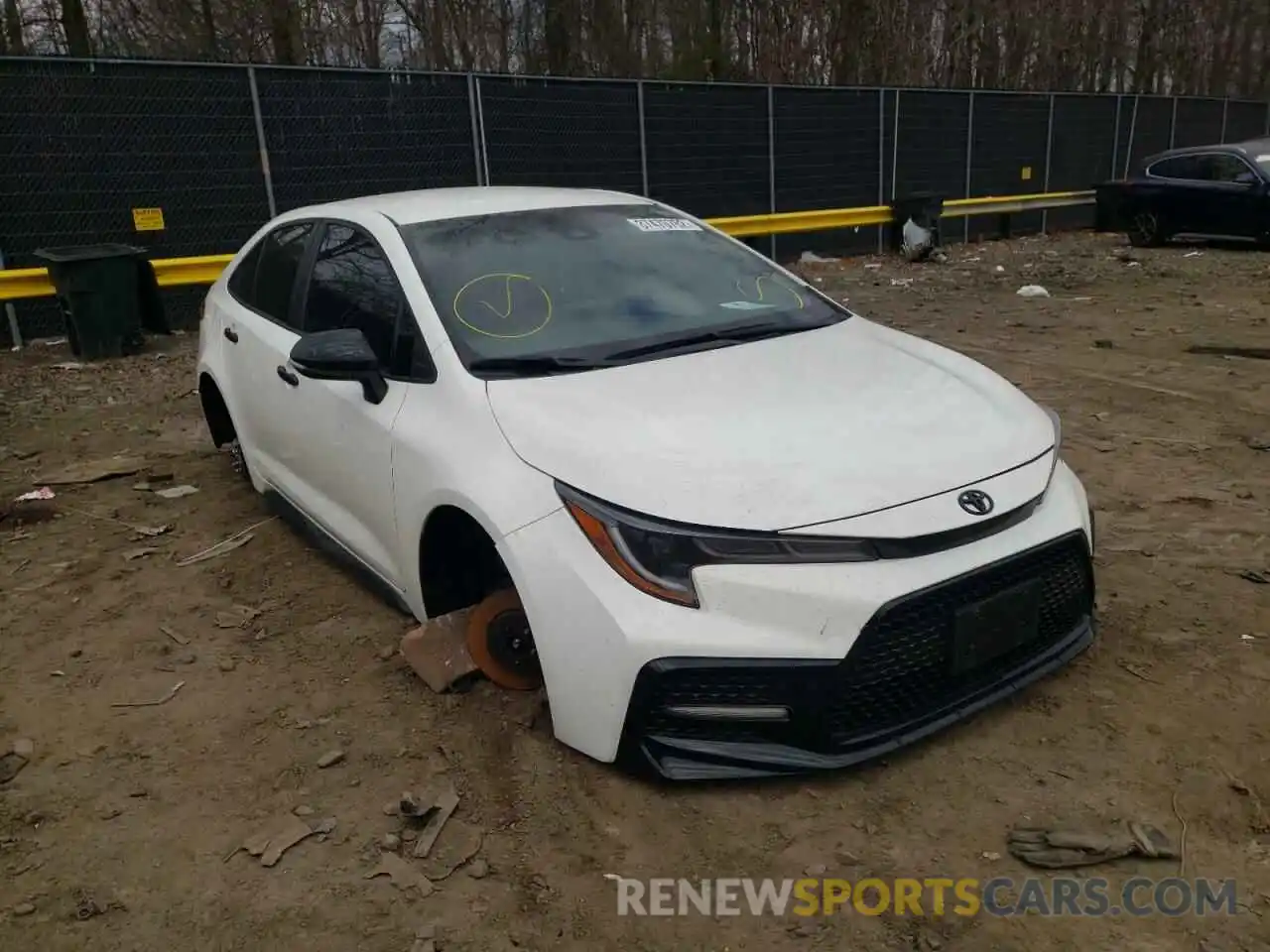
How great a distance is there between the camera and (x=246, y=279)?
484cm

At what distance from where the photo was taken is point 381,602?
3.94 m

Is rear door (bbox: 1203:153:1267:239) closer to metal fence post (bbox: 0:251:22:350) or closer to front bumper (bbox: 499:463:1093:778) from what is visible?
front bumper (bbox: 499:463:1093:778)

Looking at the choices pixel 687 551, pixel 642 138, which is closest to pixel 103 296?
pixel 642 138

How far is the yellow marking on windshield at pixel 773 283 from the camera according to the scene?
389 cm

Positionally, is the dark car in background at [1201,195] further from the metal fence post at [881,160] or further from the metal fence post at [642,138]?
the metal fence post at [642,138]

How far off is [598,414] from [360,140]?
9.14 m

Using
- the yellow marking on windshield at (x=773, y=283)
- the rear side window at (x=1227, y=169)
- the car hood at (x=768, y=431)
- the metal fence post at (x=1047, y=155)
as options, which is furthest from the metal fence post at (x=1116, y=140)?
the car hood at (x=768, y=431)

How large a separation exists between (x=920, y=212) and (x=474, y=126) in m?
6.44

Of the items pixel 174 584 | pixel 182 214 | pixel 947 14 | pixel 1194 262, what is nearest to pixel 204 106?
pixel 182 214

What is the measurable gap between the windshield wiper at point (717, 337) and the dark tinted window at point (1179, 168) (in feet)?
42.9

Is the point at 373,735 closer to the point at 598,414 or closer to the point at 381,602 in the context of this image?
the point at 381,602

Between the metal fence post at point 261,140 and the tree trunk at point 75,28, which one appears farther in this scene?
the tree trunk at point 75,28

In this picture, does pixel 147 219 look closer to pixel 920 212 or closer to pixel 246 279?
pixel 246 279

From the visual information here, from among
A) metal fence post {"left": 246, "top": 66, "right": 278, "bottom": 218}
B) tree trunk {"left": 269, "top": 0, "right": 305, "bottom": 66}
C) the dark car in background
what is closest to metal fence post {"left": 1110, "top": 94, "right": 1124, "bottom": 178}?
the dark car in background
